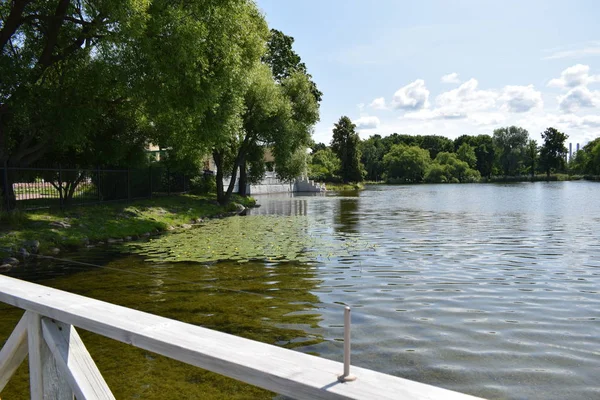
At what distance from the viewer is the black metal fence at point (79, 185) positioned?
17975mm

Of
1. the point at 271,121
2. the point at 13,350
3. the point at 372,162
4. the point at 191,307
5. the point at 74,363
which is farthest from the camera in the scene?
the point at 372,162

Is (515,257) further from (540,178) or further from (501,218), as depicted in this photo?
(540,178)

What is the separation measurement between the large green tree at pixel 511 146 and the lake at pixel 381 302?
118581 millimetres

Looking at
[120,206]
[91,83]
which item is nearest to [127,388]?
[91,83]

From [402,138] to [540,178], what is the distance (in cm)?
5538

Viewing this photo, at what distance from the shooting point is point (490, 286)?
9.60 meters

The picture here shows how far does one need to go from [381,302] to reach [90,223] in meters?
13.6

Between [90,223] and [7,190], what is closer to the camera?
[7,190]

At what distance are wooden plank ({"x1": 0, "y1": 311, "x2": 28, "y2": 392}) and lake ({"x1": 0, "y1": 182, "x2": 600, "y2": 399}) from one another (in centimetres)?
131

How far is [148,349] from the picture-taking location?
6.87 feet

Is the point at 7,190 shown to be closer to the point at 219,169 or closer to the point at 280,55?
the point at 219,169

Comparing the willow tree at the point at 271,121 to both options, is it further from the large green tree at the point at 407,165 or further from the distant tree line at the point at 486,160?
the large green tree at the point at 407,165

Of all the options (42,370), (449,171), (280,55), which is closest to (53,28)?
(42,370)

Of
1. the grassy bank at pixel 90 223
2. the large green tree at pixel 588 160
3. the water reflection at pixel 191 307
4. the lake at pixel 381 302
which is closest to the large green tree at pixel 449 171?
the large green tree at pixel 588 160
